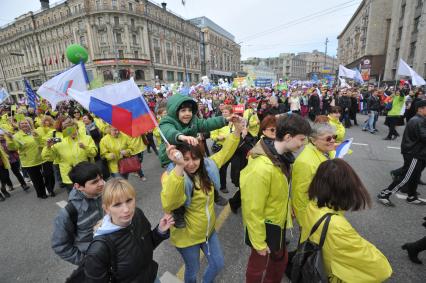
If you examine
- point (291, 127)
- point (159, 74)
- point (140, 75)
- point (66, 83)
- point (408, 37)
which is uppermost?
point (408, 37)

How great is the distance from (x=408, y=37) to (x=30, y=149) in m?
39.5

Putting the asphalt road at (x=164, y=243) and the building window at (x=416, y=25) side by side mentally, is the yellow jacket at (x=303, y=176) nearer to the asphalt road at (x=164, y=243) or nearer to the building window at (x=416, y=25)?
the asphalt road at (x=164, y=243)

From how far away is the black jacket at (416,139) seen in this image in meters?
3.68

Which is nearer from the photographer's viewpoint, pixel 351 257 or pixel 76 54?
pixel 351 257

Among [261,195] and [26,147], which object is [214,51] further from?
[261,195]

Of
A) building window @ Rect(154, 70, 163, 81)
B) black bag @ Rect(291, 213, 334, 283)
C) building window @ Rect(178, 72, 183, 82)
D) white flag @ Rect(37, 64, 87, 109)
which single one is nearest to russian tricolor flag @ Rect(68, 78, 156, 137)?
black bag @ Rect(291, 213, 334, 283)

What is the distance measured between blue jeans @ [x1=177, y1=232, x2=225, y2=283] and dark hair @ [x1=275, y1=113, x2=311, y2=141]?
48.0 inches

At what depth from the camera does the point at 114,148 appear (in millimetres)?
4527

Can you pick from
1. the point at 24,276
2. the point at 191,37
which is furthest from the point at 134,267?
the point at 191,37

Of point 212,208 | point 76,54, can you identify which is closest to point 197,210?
point 212,208

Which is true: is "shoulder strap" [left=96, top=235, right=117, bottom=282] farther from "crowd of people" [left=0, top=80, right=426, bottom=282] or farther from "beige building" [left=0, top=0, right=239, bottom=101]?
"beige building" [left=0, top=0, right=239, bottom=101]

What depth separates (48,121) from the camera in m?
5.45

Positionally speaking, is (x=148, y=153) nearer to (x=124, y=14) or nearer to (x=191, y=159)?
(x=191, y=159)

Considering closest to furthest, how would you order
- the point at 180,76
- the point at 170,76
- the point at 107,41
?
the point at 107,41 → the point at 170,76 → the point at 180,76
